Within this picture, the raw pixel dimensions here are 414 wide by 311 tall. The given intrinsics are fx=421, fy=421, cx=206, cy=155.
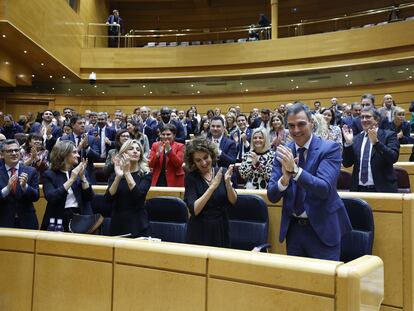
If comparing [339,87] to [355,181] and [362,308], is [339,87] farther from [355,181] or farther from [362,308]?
[362,308]

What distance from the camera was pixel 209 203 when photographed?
244cm

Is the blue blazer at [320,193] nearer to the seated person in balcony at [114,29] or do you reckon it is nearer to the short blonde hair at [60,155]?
the short blonde hair at [60,155]

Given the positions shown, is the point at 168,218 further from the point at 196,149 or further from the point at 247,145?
the point at 247,145

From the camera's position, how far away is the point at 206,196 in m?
2.35

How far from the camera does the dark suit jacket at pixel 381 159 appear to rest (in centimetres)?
322

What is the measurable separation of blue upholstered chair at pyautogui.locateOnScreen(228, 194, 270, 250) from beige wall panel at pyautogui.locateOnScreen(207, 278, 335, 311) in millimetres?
1184

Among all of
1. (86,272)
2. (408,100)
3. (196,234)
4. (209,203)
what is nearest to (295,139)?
(209,203)

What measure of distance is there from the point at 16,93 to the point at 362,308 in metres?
14.2

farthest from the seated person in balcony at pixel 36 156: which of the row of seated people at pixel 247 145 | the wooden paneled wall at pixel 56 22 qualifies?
the wooden paneled wall at pixel 56 22

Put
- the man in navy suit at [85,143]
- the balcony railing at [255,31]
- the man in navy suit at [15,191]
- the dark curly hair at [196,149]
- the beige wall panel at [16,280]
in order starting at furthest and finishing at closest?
the balcony railing at [255,31], the man in navy suit at [85,143], the man in navy suit at [15,191], the dark curly hair at [196,149], the beige wall panel at [16,280]

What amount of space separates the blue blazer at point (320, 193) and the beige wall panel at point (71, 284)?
890mm

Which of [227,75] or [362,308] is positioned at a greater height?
[227,75]

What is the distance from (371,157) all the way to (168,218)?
168 centimetres

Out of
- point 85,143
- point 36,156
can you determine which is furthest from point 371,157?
point 36,156
